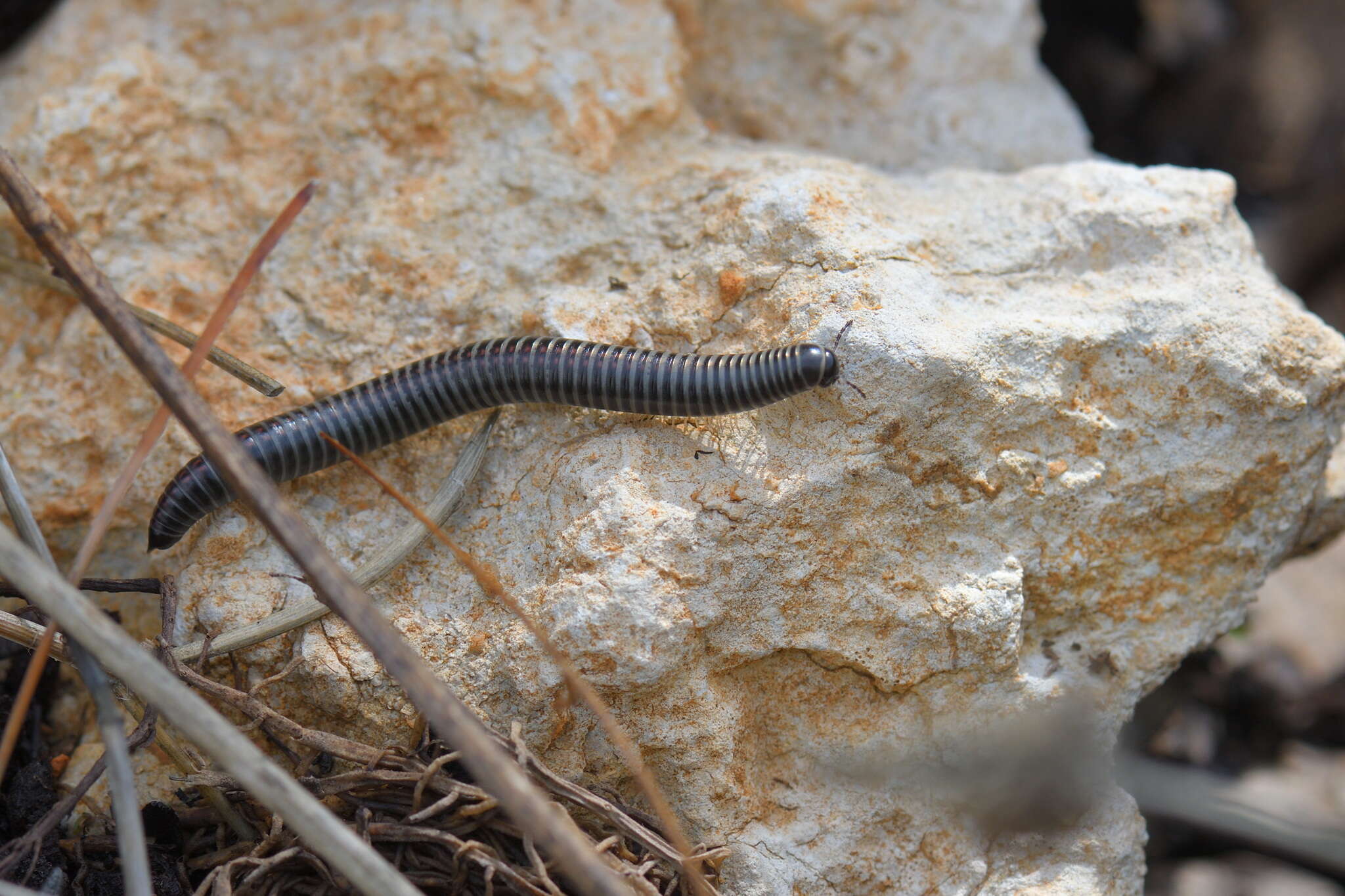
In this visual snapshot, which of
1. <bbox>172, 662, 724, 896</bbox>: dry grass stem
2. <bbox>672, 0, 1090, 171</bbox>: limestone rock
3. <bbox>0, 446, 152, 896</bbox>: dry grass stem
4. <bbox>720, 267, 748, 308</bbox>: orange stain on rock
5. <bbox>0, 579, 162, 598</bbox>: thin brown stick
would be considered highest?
<bbox>672, 0, 1090, 171</bbox>: limestone rock

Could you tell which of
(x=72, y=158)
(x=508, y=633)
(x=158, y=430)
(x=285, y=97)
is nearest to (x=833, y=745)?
(x=508, y=633)

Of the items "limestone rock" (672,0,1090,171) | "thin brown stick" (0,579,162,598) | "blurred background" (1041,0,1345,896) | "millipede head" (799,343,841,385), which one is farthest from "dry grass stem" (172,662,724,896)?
"blurred background" (1041,0,1345,896)

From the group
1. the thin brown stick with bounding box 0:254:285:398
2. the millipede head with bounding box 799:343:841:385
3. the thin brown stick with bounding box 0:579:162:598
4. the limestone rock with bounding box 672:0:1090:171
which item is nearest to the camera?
the millipede head with bounding box 799:343:841:385

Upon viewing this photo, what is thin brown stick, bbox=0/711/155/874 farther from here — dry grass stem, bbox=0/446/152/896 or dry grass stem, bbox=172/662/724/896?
dry grass stem, bbox=0/446/152/896

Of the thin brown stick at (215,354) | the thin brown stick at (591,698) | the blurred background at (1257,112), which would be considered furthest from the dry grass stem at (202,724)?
the blurred background at (1257,112)

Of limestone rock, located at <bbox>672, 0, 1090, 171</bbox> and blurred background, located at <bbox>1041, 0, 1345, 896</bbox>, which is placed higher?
limestone rock, located at <bbox>672, 0, 1090, 171</bbox>

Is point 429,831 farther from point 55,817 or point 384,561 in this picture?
point 55,817

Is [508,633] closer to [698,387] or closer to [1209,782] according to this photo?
[698,387]

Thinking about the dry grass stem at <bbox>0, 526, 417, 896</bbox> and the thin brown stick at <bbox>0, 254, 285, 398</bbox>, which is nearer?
the dry grass stem at <bbox>0, 526, 417, 896</bbox>
